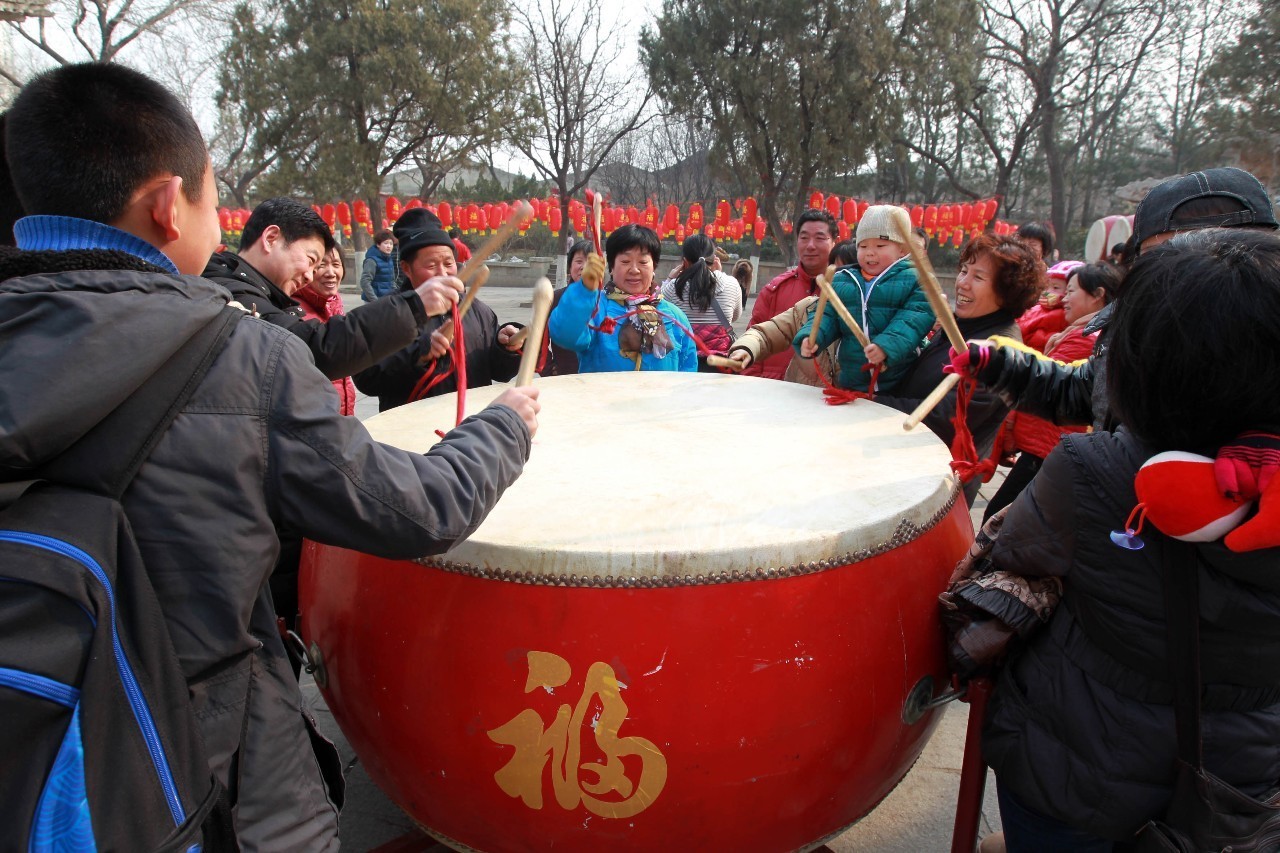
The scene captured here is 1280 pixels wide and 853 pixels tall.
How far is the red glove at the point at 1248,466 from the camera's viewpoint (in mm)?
863

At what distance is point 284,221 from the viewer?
1.99 m

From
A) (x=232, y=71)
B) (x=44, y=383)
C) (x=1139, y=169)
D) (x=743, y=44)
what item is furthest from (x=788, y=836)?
(x=1139, y=169)

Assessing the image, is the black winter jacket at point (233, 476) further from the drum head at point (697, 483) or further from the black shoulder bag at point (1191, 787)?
the black shoulder bag at point (1191, 787)

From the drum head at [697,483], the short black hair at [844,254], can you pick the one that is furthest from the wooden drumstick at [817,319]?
the short black hair at [844,254]

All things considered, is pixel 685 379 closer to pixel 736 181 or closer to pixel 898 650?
pixel 898 650

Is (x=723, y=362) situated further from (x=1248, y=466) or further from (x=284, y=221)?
(x=1248, y=466)

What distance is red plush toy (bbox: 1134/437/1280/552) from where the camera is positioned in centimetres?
85

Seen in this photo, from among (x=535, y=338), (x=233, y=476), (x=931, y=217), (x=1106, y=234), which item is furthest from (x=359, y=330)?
(x=931, y=217)

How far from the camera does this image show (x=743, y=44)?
52.1 feet

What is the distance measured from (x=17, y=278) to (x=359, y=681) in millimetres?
793

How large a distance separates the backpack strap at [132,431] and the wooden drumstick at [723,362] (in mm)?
1769

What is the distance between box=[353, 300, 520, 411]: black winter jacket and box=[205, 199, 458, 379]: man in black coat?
350 millimetres

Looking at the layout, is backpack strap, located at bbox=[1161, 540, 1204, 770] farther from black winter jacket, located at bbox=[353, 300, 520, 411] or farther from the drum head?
black winter jacket, located at bbox=[353, 300, 520, 411]

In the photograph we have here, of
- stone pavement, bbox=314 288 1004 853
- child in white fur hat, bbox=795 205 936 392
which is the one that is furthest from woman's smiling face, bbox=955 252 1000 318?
stone pavement, bbox=314 288 1004 853
